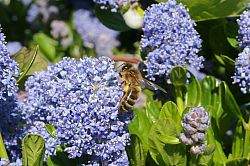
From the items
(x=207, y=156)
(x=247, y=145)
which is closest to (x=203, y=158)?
(x=207, y=156)

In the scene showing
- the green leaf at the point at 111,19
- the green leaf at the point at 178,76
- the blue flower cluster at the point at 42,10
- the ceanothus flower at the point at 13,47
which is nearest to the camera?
the green leaf at the point at 178,76

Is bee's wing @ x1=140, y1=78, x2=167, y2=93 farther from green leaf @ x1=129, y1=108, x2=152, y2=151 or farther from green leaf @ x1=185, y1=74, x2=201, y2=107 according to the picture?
green leaf @ x1=185, y1=74, x2=201, y2=107

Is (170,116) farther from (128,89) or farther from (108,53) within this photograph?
(108,53)

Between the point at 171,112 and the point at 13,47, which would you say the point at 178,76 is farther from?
the point at 13,47

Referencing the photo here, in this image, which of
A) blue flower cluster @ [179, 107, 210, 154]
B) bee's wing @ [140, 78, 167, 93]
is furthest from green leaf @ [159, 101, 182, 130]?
blue flower cluster @ [179, 107, 210, 154]

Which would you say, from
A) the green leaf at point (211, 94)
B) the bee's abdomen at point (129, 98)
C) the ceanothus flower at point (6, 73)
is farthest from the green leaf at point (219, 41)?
the ceanothus flower at point (6, 73)

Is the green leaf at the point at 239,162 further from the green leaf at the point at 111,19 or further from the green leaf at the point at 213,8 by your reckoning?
the green leaf at the point at 111,19
